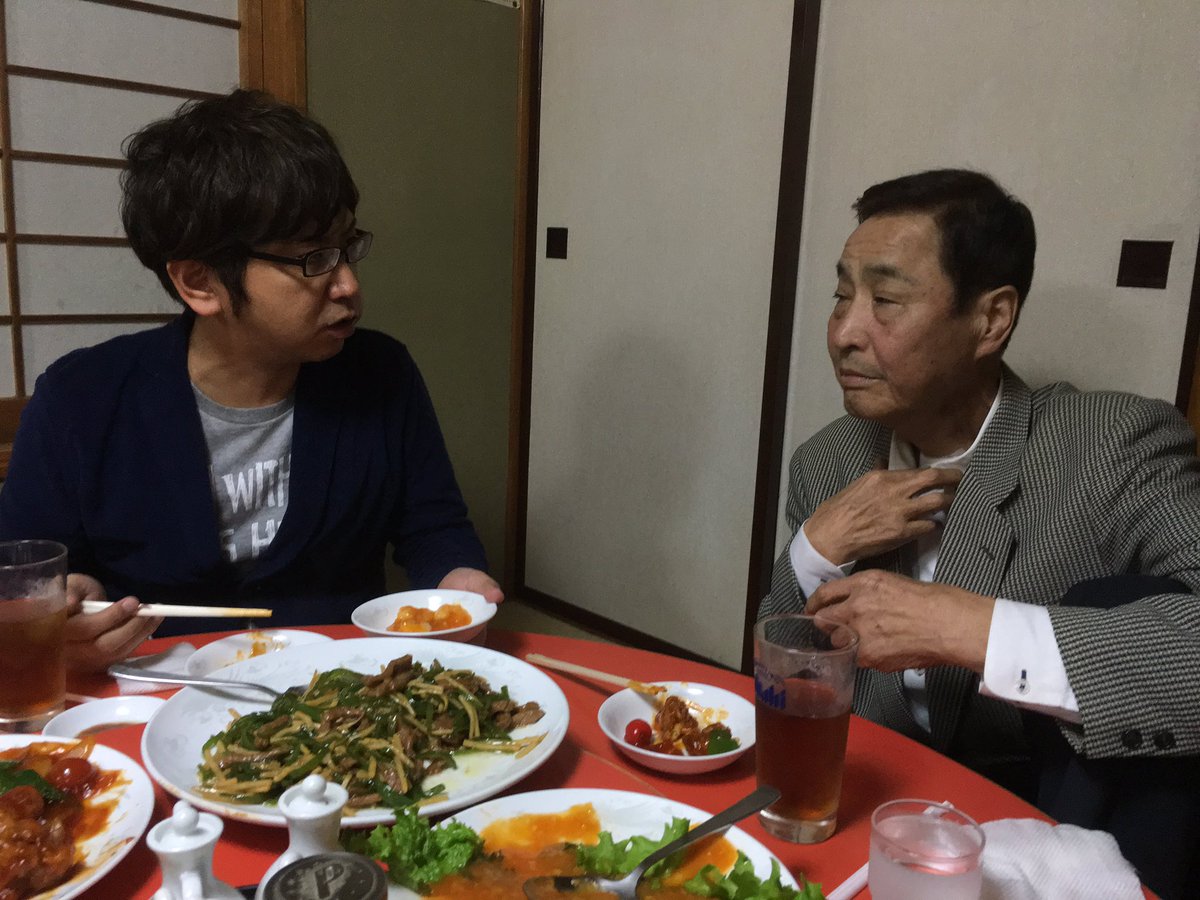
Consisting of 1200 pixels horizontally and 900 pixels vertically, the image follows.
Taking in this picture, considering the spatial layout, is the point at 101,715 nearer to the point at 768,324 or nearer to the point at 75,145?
the point at 75,145

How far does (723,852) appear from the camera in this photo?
0.79m

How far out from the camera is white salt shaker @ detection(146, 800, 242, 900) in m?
0.58

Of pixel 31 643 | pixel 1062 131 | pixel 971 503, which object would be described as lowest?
pixel 31 643

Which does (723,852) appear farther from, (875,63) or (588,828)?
(875,63)

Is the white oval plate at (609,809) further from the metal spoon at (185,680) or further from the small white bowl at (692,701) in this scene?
the metal spoon at (185,680)

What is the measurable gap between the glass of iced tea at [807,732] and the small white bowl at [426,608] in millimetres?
551

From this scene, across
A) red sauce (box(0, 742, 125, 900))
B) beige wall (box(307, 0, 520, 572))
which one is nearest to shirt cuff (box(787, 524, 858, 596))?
red sauce (box(0, 742, 125, 900))

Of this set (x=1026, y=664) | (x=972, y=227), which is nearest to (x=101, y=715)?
(x=1026, y=664)

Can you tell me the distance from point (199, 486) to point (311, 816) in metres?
1.16

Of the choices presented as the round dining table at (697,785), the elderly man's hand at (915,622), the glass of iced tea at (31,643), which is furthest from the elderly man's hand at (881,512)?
the glass of iced tea at (31,643)

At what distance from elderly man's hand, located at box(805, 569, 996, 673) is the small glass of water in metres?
0.40

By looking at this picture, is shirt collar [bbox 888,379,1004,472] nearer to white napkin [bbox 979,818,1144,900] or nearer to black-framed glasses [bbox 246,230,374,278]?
white napkin [bbox 979,818,1144,900]

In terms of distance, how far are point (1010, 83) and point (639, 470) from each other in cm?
184

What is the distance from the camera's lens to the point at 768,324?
9.73ft
